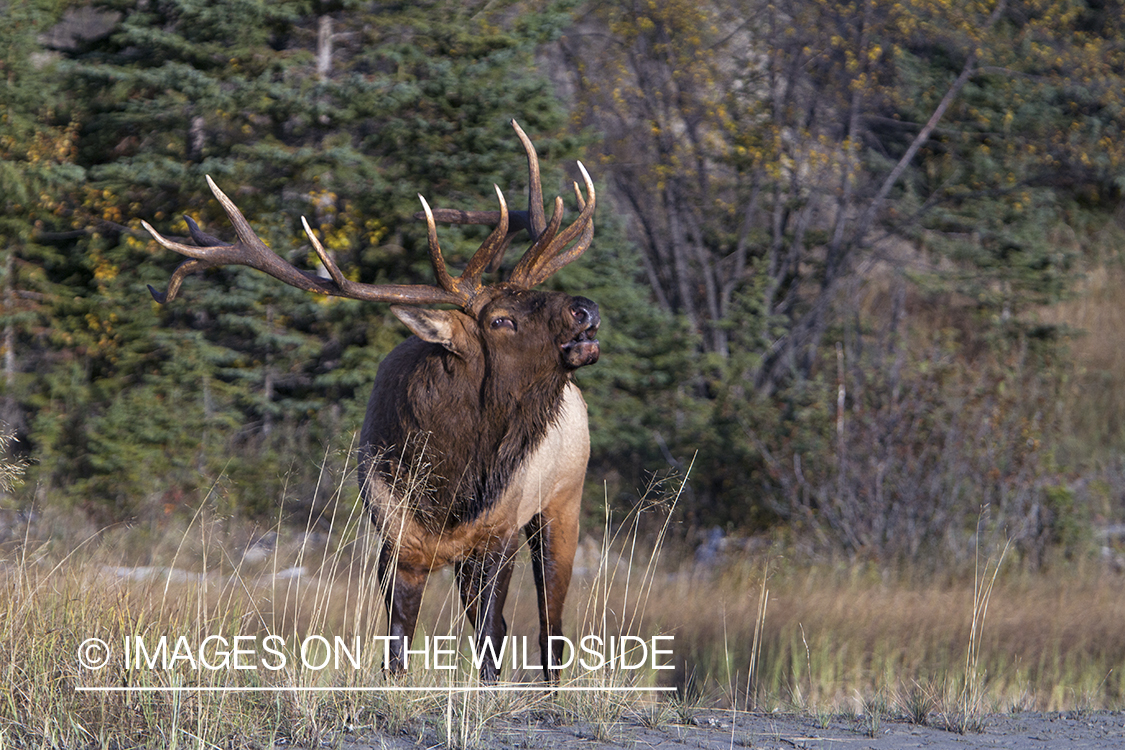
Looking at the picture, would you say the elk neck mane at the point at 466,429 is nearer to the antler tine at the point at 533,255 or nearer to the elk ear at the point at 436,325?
the elk ear at the point at 436,325

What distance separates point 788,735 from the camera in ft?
15.0

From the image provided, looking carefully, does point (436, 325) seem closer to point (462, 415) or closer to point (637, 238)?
point (462, 415)

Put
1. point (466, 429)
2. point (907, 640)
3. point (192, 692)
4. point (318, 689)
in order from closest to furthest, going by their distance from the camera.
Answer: point (192, 692) < point (318, 689) < point (466, 429) < point (907, 640)

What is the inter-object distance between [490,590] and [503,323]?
1226 millimetres

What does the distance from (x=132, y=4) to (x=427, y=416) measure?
10.1 metres

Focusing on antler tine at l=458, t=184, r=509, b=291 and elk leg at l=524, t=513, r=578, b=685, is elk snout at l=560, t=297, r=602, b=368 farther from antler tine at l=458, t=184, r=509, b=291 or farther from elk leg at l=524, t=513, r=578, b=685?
elk leg at l=524, t=513, r=578, b=685

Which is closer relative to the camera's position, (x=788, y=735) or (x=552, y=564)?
(x=788, y=735)

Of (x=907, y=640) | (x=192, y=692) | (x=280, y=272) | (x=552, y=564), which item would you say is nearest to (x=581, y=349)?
(x=552, y=564)

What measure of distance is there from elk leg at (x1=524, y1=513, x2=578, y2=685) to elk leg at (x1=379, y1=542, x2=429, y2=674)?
28.8 inches

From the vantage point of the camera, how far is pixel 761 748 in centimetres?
427

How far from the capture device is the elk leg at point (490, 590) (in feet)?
17.6

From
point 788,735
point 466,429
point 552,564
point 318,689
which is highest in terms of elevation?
point 466,429

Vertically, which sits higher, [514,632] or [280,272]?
[280,272]

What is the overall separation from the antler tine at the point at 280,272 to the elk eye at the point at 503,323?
0.19 m
